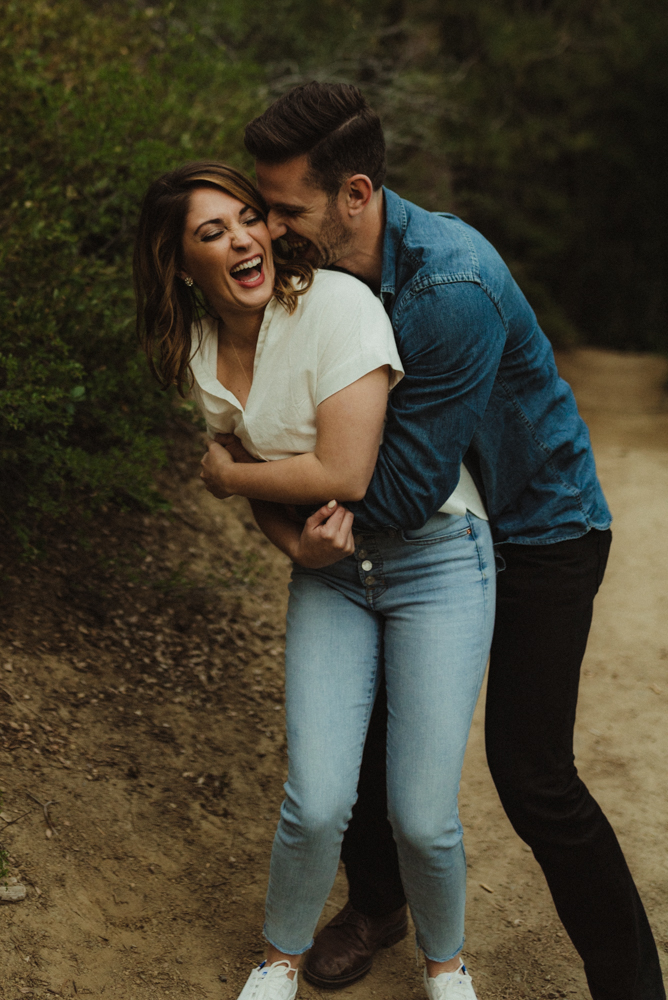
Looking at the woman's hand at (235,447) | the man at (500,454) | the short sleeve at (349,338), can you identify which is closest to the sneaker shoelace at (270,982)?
the man at (500,454)

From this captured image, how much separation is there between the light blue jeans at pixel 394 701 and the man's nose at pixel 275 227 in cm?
72

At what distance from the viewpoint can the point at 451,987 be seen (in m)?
2.16

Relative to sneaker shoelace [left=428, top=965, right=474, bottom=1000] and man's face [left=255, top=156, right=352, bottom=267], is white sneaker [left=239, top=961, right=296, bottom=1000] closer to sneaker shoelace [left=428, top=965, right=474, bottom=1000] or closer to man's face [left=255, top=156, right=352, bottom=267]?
sneaker shoelace [left=428, top=965, right=474, bottom=1000]

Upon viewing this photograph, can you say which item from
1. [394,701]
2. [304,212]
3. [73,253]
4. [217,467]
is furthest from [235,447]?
[73,253]

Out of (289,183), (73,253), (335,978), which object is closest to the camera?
(289,183)

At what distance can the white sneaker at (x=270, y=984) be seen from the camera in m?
2.08

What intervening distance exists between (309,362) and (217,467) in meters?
0.38

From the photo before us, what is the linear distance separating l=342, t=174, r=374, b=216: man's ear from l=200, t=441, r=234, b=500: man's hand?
0.63 metres

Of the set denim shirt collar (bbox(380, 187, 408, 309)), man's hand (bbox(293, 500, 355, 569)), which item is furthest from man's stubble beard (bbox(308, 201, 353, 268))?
man's hand (bbox(293, 500, 355, 569))

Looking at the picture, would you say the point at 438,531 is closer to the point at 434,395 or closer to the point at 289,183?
the point at 434,395

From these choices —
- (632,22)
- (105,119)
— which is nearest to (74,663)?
(105,119)

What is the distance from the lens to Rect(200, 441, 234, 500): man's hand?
209cm

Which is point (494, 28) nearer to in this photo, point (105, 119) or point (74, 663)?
point (105, 119)

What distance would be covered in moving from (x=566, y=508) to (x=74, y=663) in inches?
80.8
